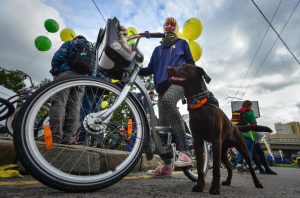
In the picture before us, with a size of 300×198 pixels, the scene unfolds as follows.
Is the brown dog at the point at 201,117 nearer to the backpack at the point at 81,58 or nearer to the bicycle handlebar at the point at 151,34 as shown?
the bicycle handlebar at the point at 151,34

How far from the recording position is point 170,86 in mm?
2922

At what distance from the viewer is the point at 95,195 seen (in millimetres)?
1554

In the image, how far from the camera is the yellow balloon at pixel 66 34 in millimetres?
6886

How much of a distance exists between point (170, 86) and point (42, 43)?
5605 millimetres

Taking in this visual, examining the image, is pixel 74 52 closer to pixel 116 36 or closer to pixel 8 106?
pixel 8 106

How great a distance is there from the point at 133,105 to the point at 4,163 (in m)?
2.01

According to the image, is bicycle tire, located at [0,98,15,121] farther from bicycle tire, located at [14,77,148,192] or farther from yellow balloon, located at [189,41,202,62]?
yellow balloon, located at [189,41,202,62]

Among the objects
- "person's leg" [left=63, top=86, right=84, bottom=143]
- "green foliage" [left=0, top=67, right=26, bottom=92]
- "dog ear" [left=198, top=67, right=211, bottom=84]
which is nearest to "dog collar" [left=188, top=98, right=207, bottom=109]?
"dog ear" [left=198, top=67, right=211, bottom=84]

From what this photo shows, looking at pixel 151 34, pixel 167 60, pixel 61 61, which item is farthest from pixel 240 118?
pixel 151 34

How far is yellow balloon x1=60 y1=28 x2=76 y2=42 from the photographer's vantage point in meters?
6.89

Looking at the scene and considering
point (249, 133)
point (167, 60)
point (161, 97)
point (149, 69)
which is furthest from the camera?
point (249, 133)

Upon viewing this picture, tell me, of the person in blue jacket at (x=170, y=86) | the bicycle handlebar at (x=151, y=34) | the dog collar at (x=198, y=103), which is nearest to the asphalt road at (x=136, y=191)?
the person in blue jacket at (x=170, y=86)

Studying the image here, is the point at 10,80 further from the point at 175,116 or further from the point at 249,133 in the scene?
the point at 175,116

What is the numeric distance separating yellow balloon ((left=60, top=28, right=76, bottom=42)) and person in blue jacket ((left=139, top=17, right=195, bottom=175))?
431 cm
